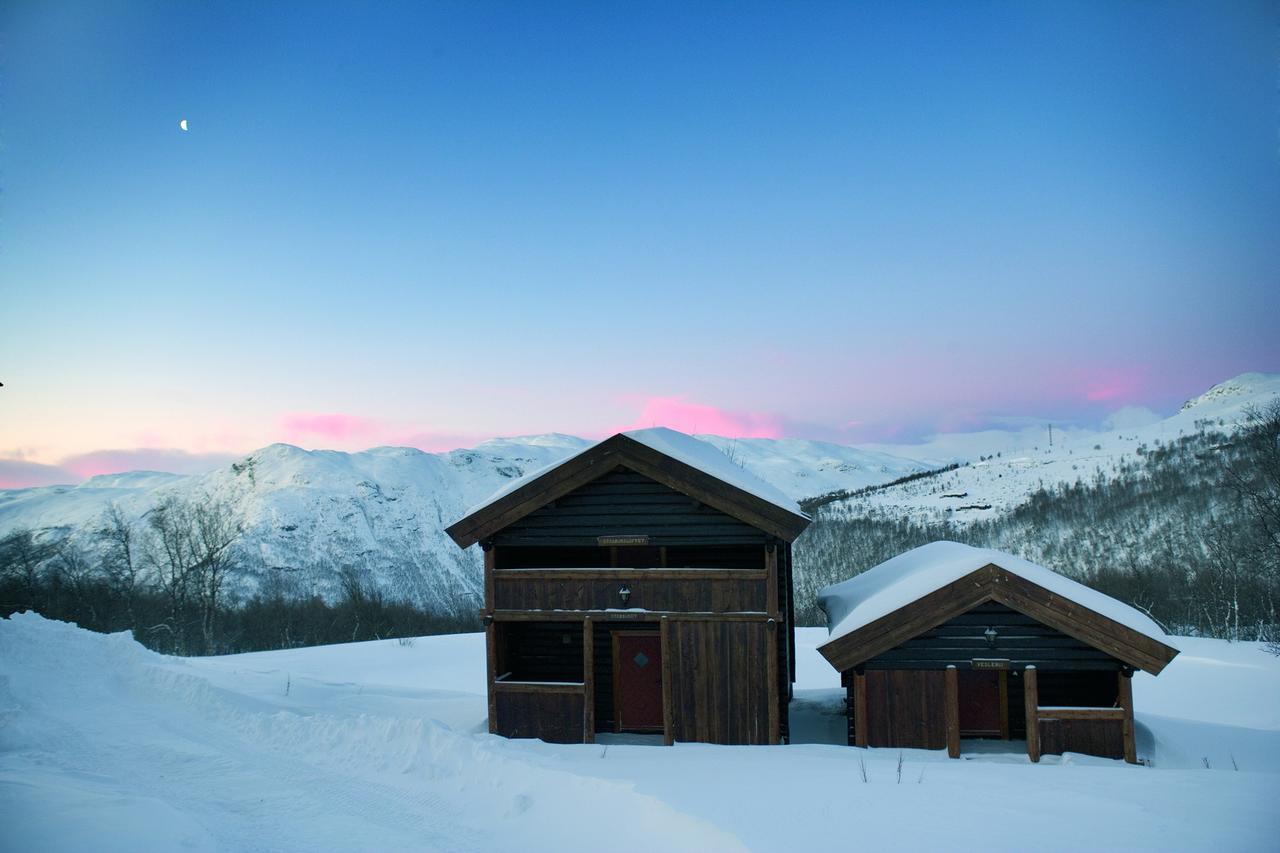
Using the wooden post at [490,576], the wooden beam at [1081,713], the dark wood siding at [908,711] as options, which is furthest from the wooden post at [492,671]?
the wooden beam at [1081,713]

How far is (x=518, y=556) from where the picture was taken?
17141 mm

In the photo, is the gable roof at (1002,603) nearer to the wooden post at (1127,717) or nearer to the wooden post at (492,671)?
the wooden post at (1127,717)

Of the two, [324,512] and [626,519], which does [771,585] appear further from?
[324,512]

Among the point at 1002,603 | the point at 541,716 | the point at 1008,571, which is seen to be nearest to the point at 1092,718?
the point at 1002,603

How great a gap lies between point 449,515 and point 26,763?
159 m

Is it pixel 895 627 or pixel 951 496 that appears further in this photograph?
pixel 951 496

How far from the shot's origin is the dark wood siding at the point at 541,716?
13750 mm

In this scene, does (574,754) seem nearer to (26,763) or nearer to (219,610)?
(26,763)

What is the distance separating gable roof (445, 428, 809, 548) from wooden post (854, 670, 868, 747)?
2.55 m

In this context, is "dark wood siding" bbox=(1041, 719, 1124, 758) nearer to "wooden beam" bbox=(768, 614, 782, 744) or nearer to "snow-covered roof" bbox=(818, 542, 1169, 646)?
"snow-covered roof" bbox=(818, 542, 1169, 646)

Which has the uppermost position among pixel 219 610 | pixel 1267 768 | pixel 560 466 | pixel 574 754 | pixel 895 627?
pixel 560 466

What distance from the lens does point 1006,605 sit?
11.9 metres

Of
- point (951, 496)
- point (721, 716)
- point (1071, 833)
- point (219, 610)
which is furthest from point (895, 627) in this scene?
point (951, 496)

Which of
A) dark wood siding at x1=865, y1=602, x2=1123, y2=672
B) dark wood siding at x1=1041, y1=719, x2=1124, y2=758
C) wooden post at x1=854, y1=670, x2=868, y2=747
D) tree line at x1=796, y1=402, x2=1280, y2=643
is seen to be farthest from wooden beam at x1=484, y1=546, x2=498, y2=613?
tree line at x1=796, y1=402, x2=1280, y2=643
